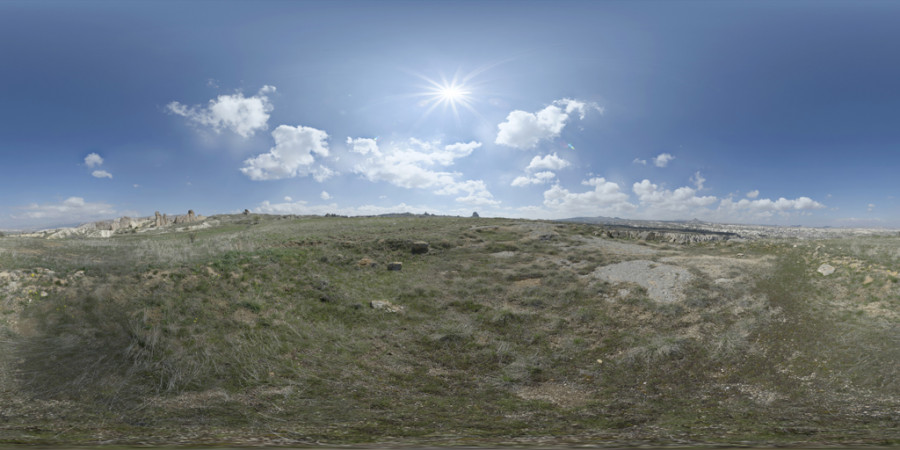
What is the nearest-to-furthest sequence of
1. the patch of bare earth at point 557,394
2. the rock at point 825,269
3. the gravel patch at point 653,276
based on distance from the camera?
the patch of bare earth at point 557,394, the rock at point 825,269, the gravel patch at point 653,276

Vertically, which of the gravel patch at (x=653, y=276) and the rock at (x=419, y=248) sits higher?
the rock at (x=419, y=248)

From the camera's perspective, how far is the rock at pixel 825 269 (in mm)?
15690

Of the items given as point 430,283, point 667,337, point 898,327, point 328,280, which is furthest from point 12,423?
point 898,327

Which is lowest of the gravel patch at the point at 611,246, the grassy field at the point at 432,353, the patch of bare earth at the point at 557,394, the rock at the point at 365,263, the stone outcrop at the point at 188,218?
the patch of bare earth at the point at 557,394

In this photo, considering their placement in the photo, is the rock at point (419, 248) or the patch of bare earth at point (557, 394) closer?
the patch of bare earth at point (557, 394)

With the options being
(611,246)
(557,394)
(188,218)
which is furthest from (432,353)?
(188,218)

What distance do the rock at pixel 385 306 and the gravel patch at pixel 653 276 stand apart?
35.1 feet

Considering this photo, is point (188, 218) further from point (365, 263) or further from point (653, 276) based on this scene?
point (653, 276)

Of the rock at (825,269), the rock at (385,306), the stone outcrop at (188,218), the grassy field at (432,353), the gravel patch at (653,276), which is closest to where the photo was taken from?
the grassy field at (432,353)

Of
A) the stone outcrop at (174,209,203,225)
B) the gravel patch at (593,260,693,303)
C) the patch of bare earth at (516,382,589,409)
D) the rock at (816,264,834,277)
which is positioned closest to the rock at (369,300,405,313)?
the patch of bare earth at (516,382,589,409)

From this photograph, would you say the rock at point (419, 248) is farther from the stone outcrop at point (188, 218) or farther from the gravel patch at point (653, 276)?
the stone outcrop at point (188, 218)

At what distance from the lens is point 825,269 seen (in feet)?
52.5

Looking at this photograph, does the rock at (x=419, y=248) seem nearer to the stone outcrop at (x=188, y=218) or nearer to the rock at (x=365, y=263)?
the rock at (x=365, y=263)

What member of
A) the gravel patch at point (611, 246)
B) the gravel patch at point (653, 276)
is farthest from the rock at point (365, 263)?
the gravel patch at point (611, 246)
